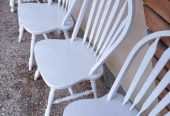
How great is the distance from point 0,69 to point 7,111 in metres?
0.48

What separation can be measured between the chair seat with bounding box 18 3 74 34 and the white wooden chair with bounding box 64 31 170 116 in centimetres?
76

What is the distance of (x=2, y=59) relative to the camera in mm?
2430

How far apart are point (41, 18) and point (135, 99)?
3.47 feet

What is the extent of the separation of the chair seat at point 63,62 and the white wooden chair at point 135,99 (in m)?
0.19

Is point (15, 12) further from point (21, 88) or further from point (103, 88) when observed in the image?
point (103, 88)

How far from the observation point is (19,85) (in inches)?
85.9

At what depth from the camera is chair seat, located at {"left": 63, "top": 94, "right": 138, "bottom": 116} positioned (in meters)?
1.35

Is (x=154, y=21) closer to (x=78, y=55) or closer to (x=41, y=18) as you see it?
(x=78, y=55)

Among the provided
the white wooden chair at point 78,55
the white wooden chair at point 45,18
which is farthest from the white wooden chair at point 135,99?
the white wooden chair at point 45,18

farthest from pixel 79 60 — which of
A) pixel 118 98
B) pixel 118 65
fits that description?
pixel 118 65

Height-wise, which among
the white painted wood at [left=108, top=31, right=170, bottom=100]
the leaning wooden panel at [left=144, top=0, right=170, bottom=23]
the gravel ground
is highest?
the leaning wooden panel at [left=144, top=0, right=170, bottom=23]

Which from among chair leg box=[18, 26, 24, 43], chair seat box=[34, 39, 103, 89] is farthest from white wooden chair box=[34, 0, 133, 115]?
chair leg box=[18, 26, 24, 43]

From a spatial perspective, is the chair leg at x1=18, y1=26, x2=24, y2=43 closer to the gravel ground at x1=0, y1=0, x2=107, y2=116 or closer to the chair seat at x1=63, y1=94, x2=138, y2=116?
the gravel ground at x1=0, y1=0, x2=107, y2=116

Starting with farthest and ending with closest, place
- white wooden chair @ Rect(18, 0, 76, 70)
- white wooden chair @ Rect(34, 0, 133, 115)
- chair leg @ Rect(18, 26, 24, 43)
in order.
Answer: chair leg @ Rect(18, 26, 24, 43), white wooden chair @ Rect(18, 0, 76, 70), white wooden chair @ Rect(34, 0, 133, 115)
